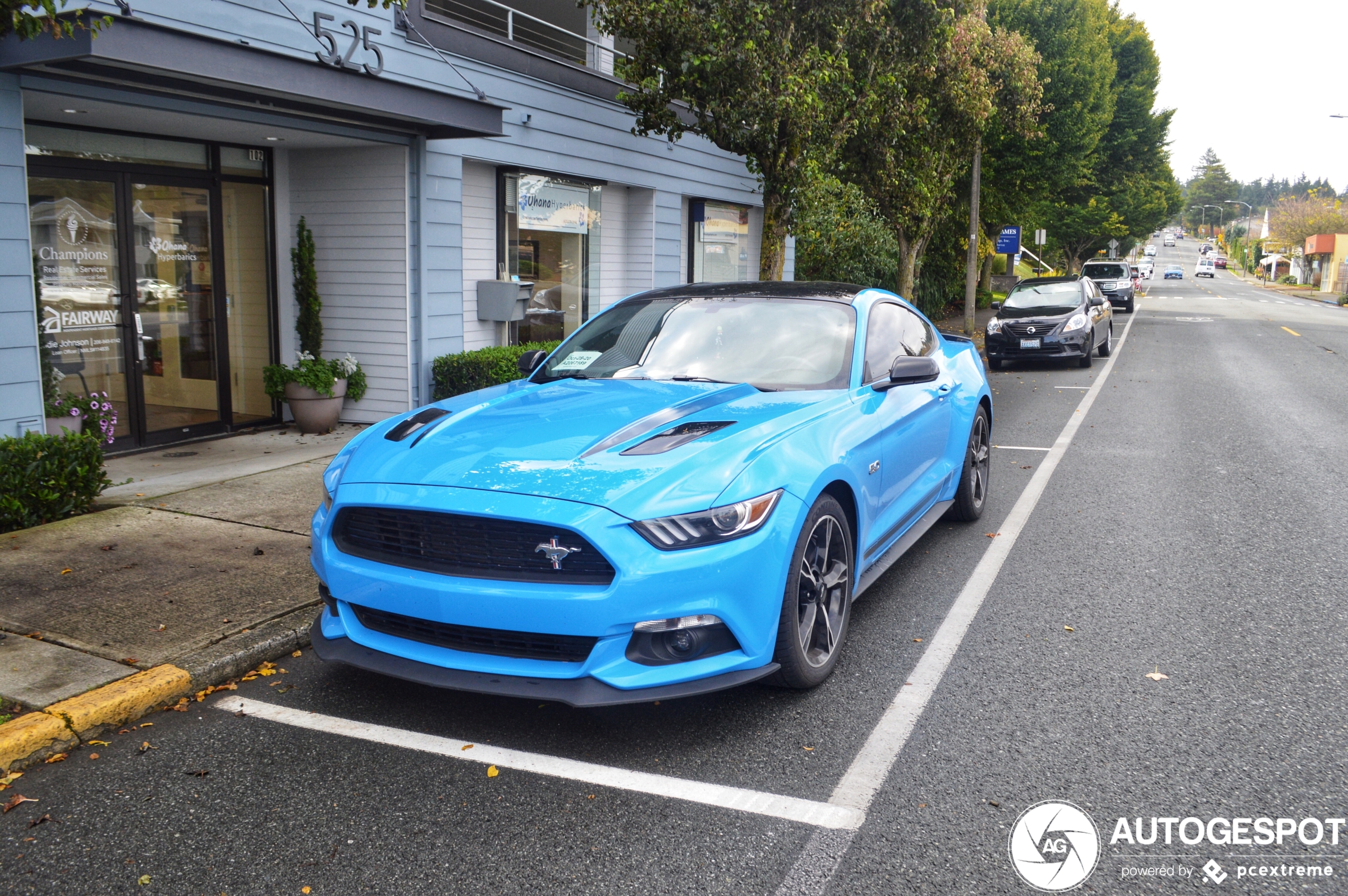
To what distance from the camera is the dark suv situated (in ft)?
114

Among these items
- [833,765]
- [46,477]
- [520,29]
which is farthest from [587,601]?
[520,29]

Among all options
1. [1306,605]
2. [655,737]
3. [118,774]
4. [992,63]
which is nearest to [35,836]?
[118,774]

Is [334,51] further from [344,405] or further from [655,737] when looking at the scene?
[655,737]

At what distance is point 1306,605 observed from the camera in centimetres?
521

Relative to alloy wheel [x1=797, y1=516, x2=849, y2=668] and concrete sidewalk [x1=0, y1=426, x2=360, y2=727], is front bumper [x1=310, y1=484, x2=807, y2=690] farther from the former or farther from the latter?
concrete sidewalk [x1=0, y1=426, x2=360, y2=727]

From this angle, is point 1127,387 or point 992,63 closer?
point 1127,387

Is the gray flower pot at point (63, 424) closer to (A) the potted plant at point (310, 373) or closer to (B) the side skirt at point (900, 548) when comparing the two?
(A) the potted plant at point (310, 373)

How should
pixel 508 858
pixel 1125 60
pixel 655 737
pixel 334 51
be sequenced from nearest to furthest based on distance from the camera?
pixel 508 858 < pixel 655 737 < pixel 334 51 < pixel 1125 60

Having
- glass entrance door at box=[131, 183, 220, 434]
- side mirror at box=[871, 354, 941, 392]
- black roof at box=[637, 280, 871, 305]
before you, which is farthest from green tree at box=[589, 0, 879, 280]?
side mirror at box=[871, 354, 941, 392]

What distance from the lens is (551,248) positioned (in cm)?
1300

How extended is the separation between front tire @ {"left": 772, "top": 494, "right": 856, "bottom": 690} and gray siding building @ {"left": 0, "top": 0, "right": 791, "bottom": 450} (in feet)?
18.4

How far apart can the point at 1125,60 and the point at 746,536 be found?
43.5 m

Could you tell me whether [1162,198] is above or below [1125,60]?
below

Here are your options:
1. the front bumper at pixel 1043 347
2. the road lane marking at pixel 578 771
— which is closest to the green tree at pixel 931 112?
the front bumper at pixel 1043 347
